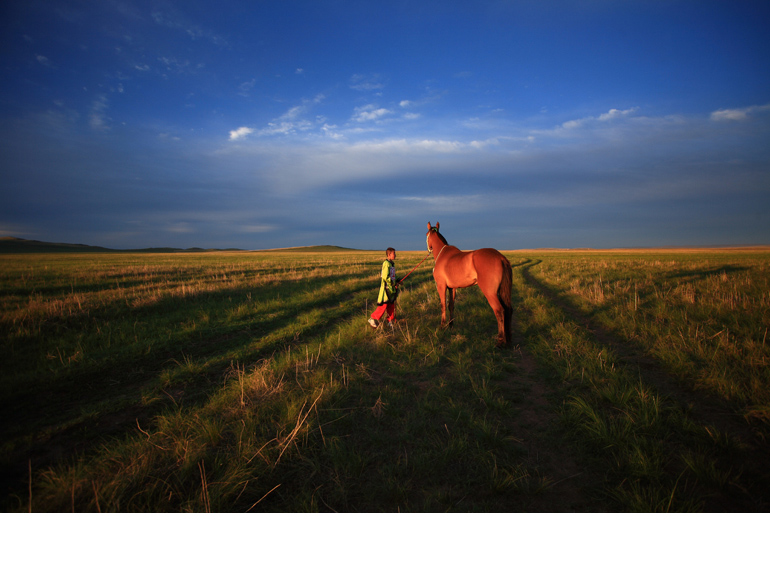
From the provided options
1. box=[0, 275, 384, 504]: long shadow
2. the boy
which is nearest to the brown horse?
the boy

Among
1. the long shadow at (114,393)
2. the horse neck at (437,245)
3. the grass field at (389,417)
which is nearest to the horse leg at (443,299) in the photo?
the grass field at (389,417)

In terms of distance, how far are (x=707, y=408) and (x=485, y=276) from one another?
3.90 metres

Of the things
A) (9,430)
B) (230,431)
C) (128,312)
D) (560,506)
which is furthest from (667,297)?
(128,312)

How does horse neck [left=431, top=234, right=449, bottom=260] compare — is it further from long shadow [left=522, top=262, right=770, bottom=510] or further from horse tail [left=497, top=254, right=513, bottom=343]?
long shadow [left=522, top=262, right=770, bottom=510]

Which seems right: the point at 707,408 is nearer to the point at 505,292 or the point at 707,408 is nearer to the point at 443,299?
the point at 505,292

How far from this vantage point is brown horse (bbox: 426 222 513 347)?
6.47m

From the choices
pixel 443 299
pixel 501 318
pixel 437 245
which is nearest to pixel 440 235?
pixel 437 245

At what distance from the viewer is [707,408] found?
3.84m

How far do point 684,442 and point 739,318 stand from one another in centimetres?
669

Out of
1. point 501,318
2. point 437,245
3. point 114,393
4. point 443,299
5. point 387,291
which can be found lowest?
point 114,393

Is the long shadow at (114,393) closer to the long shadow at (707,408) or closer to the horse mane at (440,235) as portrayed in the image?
the horse mane at (440,235)

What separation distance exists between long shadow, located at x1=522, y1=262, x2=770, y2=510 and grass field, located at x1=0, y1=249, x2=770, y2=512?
25 millimetres

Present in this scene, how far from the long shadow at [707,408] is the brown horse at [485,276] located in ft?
7.20

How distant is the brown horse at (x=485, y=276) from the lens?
6473 mm
